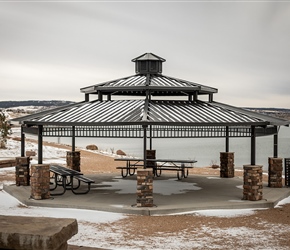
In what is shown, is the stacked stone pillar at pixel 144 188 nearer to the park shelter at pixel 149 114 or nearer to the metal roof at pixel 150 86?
the park shelter at pixel 149 114

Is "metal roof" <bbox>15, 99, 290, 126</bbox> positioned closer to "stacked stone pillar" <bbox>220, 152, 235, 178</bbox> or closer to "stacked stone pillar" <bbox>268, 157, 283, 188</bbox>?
"stacked stone pillar" <bbox>268, 157, 283, 188</bbox>

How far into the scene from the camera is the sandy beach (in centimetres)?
923

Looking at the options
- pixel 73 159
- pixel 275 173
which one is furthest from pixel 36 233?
pixel 73 159

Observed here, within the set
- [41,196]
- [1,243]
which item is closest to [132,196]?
[41,196]

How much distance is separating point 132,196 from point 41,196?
2628mm

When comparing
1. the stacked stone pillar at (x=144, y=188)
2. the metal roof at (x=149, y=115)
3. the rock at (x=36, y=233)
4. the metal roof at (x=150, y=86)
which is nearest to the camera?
the rock at (x=36, y=233)

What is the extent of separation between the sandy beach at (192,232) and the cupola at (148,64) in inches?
255

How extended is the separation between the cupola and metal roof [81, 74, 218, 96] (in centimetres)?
22

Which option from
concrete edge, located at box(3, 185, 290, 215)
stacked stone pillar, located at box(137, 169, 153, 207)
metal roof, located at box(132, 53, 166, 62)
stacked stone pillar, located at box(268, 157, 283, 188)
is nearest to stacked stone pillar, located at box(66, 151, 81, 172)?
metal roof, located at box(132, 53, 166, 62)

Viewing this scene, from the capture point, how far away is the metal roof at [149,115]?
13.0 m

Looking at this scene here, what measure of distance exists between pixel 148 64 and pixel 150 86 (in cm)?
249

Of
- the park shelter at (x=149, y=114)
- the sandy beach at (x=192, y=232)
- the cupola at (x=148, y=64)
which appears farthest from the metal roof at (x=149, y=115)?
the sandy beach at (x=192, y=232)

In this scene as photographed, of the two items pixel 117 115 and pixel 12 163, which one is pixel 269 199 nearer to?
pixel 117 115

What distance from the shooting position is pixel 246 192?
13.8 meters
